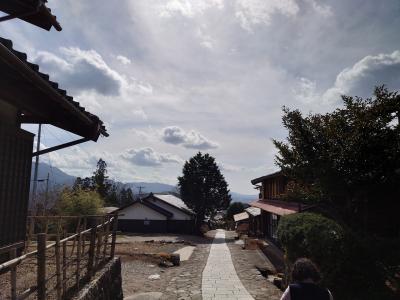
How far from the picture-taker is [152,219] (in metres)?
45.8

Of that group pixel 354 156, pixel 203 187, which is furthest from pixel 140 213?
pixel 354 156

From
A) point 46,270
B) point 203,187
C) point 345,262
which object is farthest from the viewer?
point 203,187

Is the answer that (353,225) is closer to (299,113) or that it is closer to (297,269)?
(299,113)

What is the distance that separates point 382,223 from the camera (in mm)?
13570

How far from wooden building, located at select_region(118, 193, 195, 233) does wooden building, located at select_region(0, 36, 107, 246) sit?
40.4m

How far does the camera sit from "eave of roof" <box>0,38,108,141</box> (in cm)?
413

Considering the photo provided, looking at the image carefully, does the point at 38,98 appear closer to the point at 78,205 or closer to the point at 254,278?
the point at 254,278

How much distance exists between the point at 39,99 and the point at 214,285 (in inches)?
383

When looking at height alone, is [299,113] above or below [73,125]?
above

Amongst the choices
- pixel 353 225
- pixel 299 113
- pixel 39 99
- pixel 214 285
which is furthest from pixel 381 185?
pixel 39 99

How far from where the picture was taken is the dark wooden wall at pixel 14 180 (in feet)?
16.7

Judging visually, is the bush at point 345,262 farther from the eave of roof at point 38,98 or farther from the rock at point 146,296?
the eave of roof at point 38,98

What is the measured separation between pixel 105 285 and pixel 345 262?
18.6ft

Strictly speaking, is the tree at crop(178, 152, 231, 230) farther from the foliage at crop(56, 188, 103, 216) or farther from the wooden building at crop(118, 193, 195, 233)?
the foliage at crop(56, 188, 103, 216)
